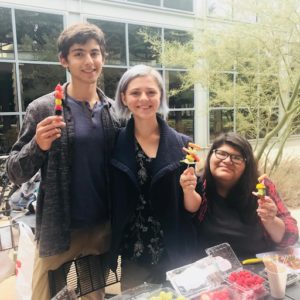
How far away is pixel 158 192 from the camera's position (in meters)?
1.62

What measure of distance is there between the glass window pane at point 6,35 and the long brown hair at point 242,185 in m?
7.20

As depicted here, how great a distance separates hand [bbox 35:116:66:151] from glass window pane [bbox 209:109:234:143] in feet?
28.5

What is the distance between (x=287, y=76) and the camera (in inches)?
244

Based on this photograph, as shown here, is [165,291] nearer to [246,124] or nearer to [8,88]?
[246,124]

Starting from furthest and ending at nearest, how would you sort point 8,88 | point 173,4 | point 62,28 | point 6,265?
point 173,4, point 62,28, point 8,88, point 6,265

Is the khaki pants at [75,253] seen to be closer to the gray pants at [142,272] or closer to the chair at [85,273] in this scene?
the chair at [85,273]

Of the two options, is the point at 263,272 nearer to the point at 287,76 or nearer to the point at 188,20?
the point at 287,76

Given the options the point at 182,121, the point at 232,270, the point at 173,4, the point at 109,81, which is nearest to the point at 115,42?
the point at 109,81

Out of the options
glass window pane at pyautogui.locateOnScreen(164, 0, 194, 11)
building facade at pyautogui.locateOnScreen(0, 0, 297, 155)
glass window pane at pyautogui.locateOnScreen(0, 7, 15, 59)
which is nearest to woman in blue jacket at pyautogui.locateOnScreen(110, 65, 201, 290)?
building facade at pyautogui.locateOnScreen(0, 0, 297, 155)

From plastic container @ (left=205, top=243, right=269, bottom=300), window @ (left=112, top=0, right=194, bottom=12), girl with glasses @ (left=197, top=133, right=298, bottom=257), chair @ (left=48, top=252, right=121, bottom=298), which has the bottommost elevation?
chair @ (left=48, top=252, right=121, bottom=298)

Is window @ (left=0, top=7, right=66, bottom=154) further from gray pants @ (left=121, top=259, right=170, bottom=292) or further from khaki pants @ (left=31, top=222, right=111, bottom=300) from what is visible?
gray pants @ (left=121, top=259, right=170, bottom=292)

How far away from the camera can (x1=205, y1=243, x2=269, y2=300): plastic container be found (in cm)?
134

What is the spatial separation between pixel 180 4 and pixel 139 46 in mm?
2188

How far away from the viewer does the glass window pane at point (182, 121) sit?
9.83 metres
